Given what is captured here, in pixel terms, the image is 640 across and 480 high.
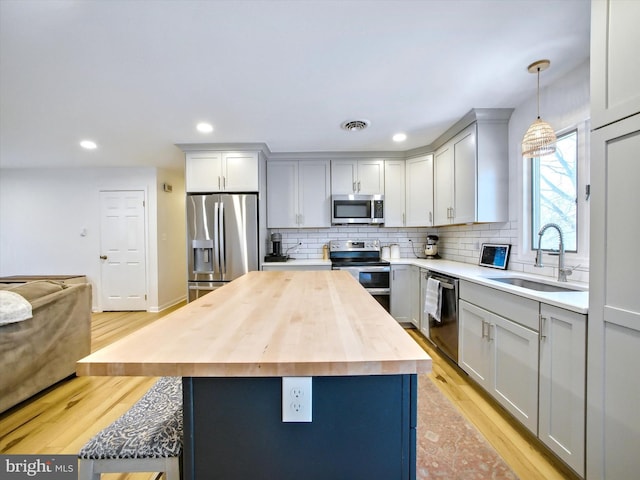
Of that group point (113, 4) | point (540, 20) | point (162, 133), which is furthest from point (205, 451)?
point (162, 133)

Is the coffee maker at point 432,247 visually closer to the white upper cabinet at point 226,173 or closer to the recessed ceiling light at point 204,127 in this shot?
the white upper cabinet at point 226,173

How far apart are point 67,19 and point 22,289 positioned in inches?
77.3

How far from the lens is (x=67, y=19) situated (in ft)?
4.87

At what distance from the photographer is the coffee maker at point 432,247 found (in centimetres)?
387

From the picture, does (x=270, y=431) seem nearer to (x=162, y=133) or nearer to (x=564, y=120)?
(x=564, y=120)

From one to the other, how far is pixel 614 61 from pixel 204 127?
120 inches

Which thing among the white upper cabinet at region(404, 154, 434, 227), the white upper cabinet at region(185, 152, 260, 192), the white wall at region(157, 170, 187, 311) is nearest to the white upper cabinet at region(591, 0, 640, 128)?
the white upper cabinet at region(404, 154, 434, 227)

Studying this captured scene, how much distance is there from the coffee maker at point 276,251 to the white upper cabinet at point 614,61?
3097mm

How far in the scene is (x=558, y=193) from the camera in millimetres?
2141

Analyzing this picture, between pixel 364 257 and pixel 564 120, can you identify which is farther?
pixel 364 257

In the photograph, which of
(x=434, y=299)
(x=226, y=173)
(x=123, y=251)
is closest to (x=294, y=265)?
(x=226, y=173)

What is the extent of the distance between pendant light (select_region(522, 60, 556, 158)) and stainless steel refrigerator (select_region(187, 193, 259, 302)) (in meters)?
2.73

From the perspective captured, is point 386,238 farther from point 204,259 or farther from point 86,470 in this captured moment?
point 86,470

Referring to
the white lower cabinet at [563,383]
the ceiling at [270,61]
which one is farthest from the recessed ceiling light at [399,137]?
the white lower cabinet at [563,383]
